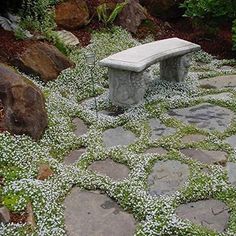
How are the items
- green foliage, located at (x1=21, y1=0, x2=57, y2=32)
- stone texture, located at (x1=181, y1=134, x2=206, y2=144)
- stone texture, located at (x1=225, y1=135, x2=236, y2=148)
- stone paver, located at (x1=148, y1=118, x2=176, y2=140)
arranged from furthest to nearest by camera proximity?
green foliage, located at (x1=21, y1=0, x2=57, y2=32) → stone paver, located at (x1=148, y1=118, x2=176, y2=140) → stone texture, located at (x1=181, y1=134, x2=206, y2=144) → stone texture, located at (x1=225, y1=135, x2=236, y2=148)

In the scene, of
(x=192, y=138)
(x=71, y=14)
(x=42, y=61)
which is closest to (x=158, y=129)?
(x=192, y=138)

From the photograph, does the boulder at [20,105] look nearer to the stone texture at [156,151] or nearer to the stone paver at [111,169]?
the stone paver at [111,169]

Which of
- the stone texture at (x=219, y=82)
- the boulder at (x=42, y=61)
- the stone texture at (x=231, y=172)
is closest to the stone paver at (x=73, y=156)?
the stone texture at (x=231, y=172)

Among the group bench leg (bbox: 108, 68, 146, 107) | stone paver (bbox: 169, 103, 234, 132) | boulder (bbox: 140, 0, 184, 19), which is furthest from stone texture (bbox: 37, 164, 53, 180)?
boulder (bbox: 140, 0, 184, 19)

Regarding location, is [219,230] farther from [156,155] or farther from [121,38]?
[121,38]

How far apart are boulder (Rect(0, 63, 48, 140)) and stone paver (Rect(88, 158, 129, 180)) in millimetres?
1403

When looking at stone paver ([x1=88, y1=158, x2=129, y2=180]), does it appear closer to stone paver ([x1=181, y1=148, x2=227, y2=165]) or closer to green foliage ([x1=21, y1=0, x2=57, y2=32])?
stone paver ([x1=181, y1=148, x2=227, y2=165])

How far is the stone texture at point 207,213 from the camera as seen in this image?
652 centimetres

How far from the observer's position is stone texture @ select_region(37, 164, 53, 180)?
24.8 ft

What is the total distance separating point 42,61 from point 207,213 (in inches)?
260

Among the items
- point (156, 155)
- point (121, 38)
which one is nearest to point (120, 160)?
point (156, 155)

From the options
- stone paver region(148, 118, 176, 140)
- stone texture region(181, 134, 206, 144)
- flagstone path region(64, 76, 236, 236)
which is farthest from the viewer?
stone paver region(148, 118, 176, 140)

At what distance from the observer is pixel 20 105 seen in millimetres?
8383

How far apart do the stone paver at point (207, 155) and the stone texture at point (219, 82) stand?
392 cm
